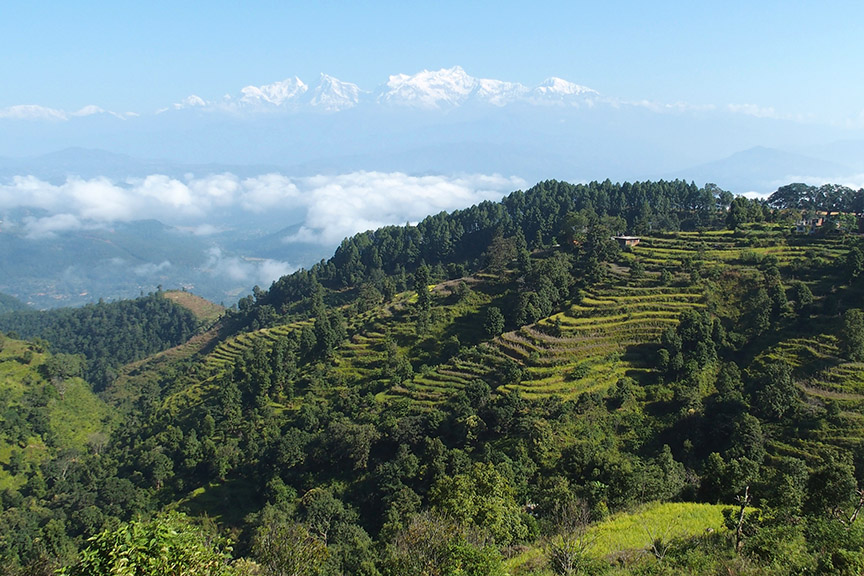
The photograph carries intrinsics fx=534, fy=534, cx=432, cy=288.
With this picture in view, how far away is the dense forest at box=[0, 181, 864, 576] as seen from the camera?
18422 mm

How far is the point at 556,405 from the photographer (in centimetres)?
3725

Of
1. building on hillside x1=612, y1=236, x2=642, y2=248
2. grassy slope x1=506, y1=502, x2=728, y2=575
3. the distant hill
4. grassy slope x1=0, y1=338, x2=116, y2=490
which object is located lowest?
grassy slope x1=0, y1=338, x2=116, y2=490

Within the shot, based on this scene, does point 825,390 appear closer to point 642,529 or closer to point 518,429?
point 518,429

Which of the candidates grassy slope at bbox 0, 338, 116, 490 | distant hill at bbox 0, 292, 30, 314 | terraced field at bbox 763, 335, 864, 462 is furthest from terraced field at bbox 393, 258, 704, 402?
distant hill at bbox 0, 292, 30, 314

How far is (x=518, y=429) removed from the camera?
35.8m

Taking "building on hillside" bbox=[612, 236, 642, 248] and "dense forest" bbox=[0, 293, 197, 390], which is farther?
"dense forest" bbox=[0, 293, 197, 390]

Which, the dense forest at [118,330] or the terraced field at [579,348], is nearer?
the terraced field at [579,348]

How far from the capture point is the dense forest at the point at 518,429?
18.4 m

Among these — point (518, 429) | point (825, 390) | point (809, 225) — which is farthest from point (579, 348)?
point (809, 225)

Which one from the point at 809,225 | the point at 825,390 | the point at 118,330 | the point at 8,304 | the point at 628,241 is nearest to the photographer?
the point at 825,390

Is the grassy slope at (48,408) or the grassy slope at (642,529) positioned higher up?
the grassy slope at (642,529)

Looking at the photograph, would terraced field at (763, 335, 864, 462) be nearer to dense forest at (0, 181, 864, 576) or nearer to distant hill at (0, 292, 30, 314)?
dense forest at (0, 181, 864, 576)

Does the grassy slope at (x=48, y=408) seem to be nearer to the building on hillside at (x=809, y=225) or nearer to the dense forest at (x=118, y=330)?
the dense forest at (x=118, y=330)

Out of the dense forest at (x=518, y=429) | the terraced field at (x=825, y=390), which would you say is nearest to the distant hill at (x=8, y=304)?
the dense forest at (x=518, y=429)
